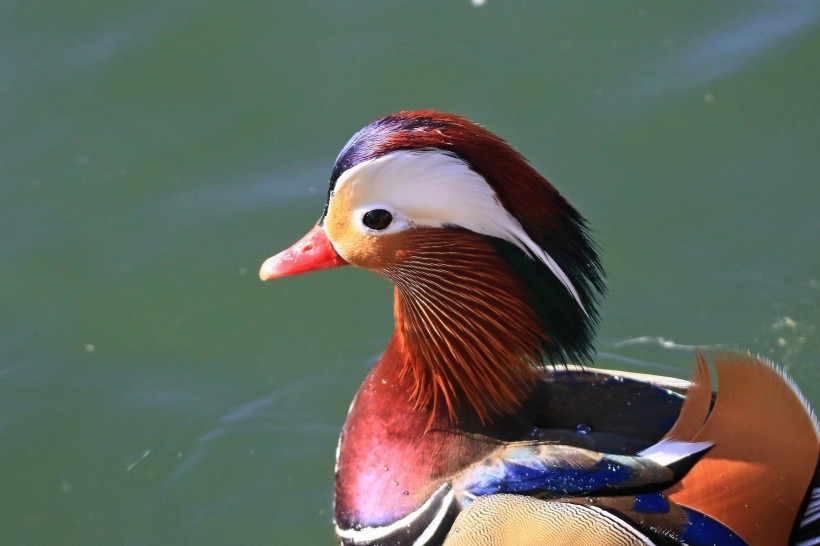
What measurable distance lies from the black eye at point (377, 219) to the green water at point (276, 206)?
1.36m

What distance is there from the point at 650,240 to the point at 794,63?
116 cm

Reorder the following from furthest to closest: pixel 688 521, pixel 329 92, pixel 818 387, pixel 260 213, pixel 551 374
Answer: pixel 329 92, pixel 260 213, pixel 818 387, pixel 551 374, pixel 688 521

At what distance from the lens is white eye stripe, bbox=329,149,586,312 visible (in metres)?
2.62

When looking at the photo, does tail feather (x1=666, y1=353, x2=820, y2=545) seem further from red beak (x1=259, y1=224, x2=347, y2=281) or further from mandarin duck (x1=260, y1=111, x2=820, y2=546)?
red beak (x1=259, y1=224, x2=347, y2=281)

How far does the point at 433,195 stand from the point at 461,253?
10.0 inches

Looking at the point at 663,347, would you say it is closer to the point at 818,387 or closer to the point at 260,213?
the point at 818,387

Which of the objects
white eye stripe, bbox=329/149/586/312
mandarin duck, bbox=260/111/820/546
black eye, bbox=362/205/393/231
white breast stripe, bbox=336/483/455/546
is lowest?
white breast stripe, bbox=336/483/455/546

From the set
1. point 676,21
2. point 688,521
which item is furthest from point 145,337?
point 676,21

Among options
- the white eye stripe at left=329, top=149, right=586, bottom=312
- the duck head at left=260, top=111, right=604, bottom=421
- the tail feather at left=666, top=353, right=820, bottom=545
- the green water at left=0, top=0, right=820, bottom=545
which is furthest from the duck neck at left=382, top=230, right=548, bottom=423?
the green water at left=0, top=0, right=820, bottom=545

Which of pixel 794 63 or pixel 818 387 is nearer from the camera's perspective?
pixel 818 387

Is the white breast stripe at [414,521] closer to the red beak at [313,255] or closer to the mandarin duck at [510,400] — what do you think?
the mandarin duck at [510,400]

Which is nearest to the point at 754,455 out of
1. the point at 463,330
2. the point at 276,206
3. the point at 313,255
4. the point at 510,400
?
the point at 510,400

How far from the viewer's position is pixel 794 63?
490cm

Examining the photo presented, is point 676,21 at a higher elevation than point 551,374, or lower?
higher
